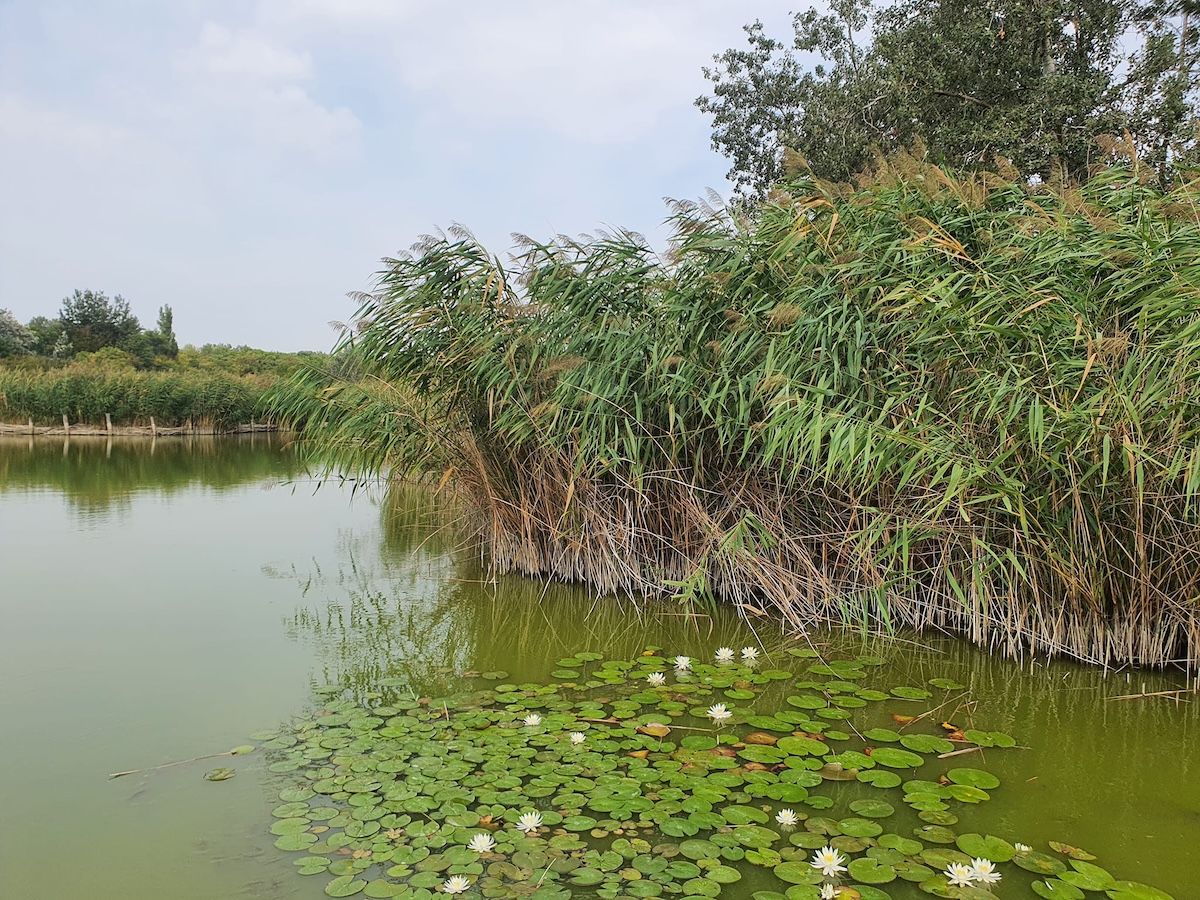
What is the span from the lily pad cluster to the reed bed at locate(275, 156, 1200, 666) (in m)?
0.93

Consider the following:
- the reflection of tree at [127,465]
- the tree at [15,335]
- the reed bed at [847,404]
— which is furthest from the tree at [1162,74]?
the tree at [15,335]

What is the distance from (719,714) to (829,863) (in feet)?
3.42

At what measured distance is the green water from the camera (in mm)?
2270

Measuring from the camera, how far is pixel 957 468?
3434 millimetres

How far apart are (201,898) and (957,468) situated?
3.12 metres

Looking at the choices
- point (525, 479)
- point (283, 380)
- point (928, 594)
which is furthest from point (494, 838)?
point (283, 380)

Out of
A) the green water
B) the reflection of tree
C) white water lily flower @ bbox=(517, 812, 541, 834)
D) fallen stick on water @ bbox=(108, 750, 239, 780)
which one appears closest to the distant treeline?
the reflection of tree

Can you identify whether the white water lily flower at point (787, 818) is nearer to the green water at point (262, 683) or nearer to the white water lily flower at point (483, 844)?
the green water at point (262, 683)

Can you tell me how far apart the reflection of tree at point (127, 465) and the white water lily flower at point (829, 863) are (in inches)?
361

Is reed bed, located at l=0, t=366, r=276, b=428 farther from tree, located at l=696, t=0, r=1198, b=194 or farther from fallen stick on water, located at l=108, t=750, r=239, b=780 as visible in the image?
fallen stick on water, located at l=108, t=750, r=239, b=780

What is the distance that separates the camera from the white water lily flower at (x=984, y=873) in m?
2.04

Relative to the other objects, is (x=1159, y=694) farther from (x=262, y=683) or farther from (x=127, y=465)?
(x=127, y=465)

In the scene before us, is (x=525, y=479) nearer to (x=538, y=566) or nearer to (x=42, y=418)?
(x=538, y=566)

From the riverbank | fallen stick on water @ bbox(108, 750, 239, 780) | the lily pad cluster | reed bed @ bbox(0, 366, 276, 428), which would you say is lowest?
fallen stick on water @ bbox(108, 750, 239, 780)
